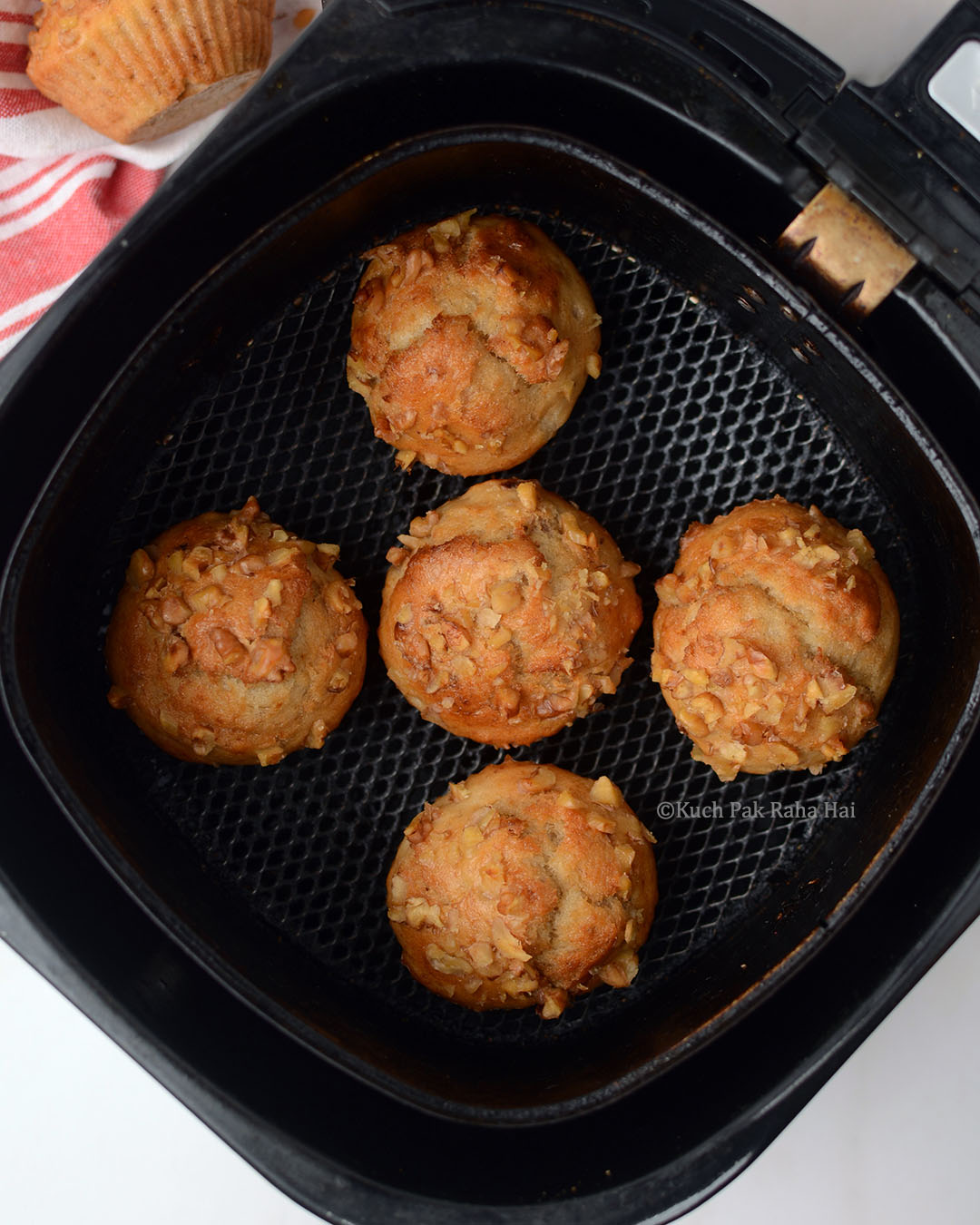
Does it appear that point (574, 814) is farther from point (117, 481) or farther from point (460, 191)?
point (460, 191)

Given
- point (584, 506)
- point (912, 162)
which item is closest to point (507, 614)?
point (584, 506)

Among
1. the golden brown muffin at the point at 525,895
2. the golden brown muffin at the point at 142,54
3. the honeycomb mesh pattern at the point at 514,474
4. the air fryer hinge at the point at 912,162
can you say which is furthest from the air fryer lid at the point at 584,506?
the golden brown muffin at the point at 142,54

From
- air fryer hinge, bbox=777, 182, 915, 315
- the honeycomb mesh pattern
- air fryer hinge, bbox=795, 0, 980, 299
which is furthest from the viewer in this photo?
the honeycomb mesh pattern

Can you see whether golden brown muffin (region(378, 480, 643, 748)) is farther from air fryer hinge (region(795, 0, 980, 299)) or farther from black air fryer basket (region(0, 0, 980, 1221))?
air fryer hinge (region(795, 0, 980, 299))

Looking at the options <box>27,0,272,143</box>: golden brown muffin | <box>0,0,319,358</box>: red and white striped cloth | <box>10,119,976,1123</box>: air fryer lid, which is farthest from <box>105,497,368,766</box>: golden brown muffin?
<box>27,0,272,143</box>: golden brown muffin

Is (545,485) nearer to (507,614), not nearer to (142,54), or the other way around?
(507,614)

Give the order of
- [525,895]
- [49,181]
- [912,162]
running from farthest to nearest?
[49,181] < [525,895] < [912,162]

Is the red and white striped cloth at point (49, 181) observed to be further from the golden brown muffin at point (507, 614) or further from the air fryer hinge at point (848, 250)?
the air fryer hinge at point (848, 250)
